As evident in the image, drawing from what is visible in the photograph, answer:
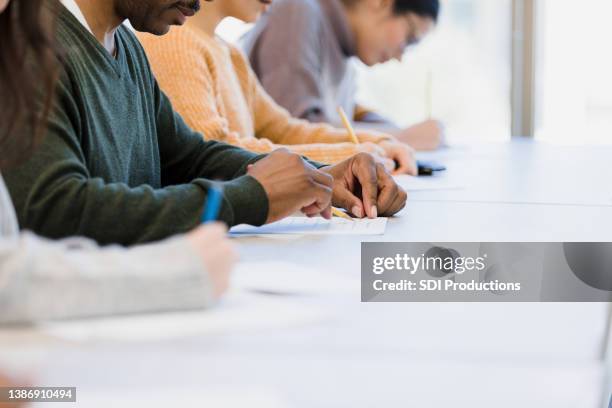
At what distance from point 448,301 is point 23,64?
472 mm

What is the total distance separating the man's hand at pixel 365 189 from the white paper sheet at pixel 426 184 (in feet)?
1.06

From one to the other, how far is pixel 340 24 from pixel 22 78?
2254 millimetres

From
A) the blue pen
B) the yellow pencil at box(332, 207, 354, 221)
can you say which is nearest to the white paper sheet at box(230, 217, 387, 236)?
the yellow pencil at box(332, 207, 354, 221)

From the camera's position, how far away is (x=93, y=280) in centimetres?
66

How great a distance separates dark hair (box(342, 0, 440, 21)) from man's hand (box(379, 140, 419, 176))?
3.80 feet

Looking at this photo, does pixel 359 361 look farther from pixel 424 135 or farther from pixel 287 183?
pixel 424 135

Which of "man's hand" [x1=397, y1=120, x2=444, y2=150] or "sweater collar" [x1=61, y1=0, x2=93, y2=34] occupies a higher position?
"sweater collar" [x1=61, y1=0, x2=93, y2=34]

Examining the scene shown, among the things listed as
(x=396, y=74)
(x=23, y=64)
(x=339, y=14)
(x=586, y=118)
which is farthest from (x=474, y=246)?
(x=396, y=74)

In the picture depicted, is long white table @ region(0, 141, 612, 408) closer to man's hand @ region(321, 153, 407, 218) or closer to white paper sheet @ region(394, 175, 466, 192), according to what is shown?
man's hand @ region(321, 153, 407, 218)

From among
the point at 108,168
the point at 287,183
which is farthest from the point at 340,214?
the point at 108,168

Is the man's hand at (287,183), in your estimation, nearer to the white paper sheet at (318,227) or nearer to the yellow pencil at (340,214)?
the white paper sheet at (318,227)

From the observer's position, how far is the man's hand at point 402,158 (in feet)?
6.46

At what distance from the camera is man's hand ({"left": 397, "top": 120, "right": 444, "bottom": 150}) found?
2.79 metres

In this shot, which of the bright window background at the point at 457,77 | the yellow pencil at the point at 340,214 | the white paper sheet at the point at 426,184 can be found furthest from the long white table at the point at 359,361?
the bright window background at the point at 457,77
